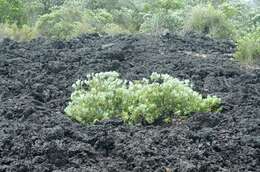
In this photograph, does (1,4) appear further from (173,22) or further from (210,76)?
(210,76)

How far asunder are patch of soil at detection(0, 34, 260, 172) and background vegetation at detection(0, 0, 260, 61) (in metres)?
2.07

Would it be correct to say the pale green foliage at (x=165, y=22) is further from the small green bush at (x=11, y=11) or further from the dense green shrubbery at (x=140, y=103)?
the dense green shrubbery at (x=140, y=103)

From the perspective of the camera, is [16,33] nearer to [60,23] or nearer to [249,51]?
[60,23]

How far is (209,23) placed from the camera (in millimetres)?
16625

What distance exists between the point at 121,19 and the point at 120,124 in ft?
44.1

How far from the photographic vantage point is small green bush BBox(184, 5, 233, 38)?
16328 millimetres

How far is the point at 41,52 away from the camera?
1223 centimetres

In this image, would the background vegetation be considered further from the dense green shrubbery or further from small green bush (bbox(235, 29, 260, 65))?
the dense green shrubbery

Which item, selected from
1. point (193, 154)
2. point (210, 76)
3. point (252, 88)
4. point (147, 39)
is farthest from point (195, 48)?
point (193, 154)

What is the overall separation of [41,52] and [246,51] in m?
4.11

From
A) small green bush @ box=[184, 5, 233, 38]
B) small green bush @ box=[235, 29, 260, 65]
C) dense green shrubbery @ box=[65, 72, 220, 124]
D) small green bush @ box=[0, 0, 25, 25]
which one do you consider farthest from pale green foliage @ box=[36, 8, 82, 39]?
dense green shrubbery @ box=[65, 72, 220, 124]

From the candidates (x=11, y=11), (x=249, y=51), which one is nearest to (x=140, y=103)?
(x=249, y=51)

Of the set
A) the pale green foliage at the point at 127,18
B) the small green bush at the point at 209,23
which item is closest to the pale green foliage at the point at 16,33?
the small green bush at the point at 209,23

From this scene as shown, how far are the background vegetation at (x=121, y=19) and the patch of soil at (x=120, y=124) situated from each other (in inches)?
81.7
